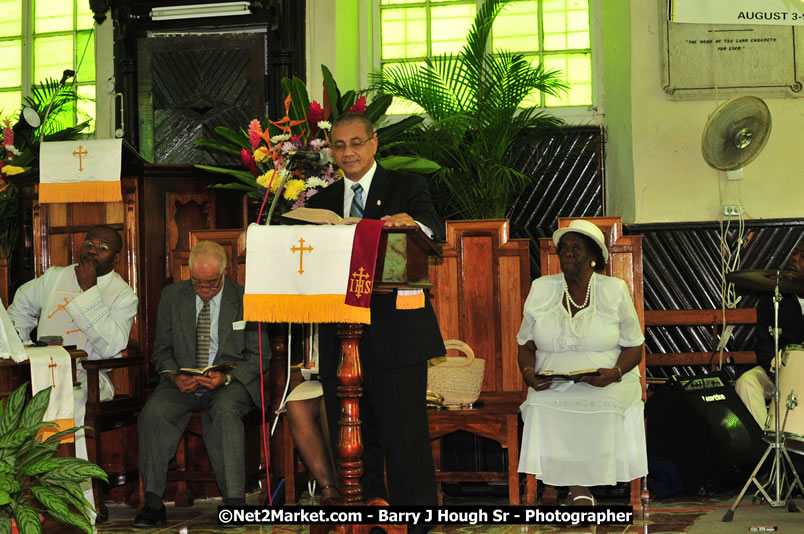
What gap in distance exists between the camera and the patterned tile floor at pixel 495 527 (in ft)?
16.6

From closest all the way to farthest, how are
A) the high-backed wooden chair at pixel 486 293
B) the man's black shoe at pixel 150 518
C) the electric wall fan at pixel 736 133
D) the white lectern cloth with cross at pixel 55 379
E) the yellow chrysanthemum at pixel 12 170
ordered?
the white lectern cloth with cross at pixel 55 379 < the man's black shoe at pixel 150 518 < the high-backed wooden chair at pixel 486 293 < the electric wall fan at pixel 736 133 < the yellow chrysanthemum at pixel 12 170

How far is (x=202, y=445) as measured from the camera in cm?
639

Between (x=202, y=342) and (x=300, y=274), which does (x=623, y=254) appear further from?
(x=300, y=274)

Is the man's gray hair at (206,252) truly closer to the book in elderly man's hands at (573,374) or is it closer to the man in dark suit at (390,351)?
the man in dark suit at (390,351)

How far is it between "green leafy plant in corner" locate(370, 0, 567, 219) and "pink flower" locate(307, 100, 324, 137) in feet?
4.94

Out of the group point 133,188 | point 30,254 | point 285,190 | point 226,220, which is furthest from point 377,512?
point 30,254

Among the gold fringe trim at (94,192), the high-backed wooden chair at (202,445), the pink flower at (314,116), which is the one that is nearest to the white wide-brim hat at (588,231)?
the pink flower at (314,116)

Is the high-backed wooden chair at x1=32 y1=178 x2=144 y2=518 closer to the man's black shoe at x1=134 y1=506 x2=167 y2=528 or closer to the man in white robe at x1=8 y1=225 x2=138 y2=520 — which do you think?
the man in white robe at x1=8 y1=225 x2=138 y2=520

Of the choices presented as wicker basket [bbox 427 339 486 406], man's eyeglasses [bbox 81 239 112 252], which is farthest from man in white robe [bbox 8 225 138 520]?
wicker basket [bbox 427 339 486 406]

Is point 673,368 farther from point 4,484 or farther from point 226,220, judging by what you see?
point 4,484

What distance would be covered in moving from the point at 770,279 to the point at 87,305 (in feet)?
12.9

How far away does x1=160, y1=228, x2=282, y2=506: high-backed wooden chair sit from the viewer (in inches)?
235

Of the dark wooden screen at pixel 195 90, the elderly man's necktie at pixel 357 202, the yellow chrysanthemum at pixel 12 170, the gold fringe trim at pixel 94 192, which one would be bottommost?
the elderly man's necktie at pixel 357 202

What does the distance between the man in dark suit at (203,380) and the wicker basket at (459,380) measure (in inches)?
42.7
